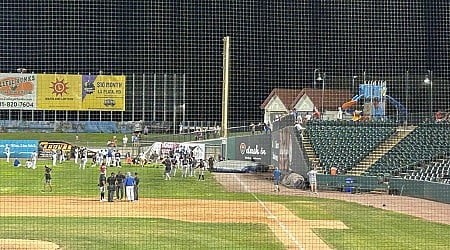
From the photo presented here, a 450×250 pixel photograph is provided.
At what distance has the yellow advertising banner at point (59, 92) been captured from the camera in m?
14.4

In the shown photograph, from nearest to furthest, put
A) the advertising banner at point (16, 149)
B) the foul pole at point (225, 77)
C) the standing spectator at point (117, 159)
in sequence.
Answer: the foul pole at point (225, 77), the standing spectator at point (117, 159), the advertising banner at point (16, 149)

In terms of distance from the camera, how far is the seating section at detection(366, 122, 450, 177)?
63.5 feet

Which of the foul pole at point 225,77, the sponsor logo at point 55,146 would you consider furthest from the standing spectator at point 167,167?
the sponsor logo at point 55,146

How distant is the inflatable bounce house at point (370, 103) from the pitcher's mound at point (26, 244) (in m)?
11.3

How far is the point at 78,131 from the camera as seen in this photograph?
20.5m

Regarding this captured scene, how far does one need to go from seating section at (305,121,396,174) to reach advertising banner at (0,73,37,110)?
955 centimetres

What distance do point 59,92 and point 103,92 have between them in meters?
1.40

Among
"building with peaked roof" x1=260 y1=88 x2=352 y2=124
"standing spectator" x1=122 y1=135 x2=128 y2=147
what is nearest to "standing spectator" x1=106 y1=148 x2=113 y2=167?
"standing spectator" x1=122 y1=135 x2=128 y2=147

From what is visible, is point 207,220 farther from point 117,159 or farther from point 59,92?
point 117,159

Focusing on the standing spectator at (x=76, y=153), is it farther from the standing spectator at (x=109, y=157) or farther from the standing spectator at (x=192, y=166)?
the standing spectator at (x=192, y=166)

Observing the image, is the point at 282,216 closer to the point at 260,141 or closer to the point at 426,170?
the point at 426,170

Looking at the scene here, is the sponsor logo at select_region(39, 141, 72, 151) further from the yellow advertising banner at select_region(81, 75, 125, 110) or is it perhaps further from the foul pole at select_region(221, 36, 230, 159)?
the yellow advertising banner at select_region(81, 75, 125, 110)

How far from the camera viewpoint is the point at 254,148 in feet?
86.3

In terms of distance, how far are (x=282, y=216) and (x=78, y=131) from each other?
8654 millimetres
